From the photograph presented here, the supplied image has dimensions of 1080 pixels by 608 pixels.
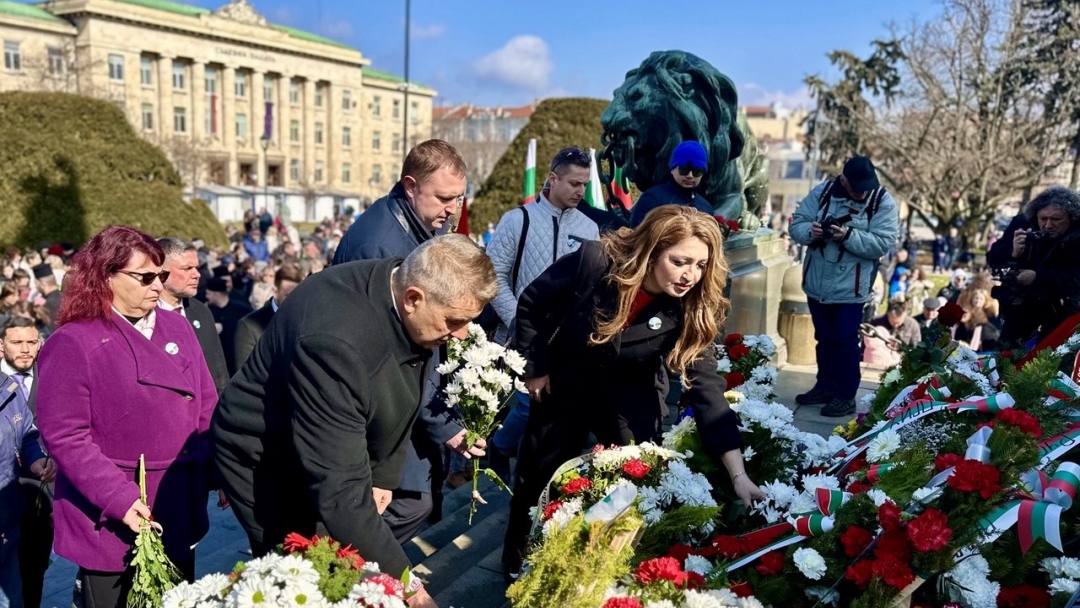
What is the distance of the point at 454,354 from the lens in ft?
10.4

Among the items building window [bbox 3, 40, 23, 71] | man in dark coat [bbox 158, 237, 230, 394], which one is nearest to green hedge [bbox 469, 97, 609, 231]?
man in dark coat [bbox 158, 237, 230, 394]

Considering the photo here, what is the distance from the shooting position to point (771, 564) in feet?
7.40

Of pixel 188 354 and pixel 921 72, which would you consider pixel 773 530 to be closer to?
pixel 188 354

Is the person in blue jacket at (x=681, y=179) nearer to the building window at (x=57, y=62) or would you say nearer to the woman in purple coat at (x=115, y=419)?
the woman in purple coat at (x=115, y=419)

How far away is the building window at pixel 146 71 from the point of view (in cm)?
5465

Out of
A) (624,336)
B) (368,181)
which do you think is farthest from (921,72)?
(368,181)

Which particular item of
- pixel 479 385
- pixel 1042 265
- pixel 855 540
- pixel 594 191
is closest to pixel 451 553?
pixel 479 385

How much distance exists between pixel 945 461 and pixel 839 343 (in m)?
3.42

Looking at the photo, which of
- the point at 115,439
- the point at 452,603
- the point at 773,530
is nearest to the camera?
the point at 773,530

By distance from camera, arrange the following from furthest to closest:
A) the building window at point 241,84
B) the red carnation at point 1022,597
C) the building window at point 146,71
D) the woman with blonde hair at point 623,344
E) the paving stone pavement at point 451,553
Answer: the building window at point 241,84 → the building window at point 146,71 → the paving stone pavement at point 451,553 → the woman with blonde hair at point 623,344 → the red carnation at point 1022,597

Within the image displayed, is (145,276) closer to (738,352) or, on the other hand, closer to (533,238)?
(533,238)

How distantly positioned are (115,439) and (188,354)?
42 cm

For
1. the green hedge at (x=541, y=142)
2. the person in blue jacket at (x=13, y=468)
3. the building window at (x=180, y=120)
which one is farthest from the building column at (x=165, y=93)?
the person in blue jacket at (x=13, y=468)

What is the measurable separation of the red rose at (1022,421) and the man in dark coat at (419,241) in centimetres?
174
